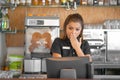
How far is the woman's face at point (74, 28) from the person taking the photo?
2541 mm

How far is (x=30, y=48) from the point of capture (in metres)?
4.25

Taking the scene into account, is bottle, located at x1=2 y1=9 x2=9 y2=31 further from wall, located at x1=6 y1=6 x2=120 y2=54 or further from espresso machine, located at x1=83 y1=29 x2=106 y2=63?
espresso machine, located at x1=83 y1=29 x2=106 y2=63

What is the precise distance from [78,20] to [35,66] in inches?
71.7

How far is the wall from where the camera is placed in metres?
4.74

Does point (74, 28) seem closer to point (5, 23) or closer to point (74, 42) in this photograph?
point (74, 42)

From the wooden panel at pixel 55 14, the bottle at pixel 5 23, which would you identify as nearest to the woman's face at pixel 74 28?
the bottle at pixel 5 23

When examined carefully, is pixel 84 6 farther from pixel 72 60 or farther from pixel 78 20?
pixel 72 60

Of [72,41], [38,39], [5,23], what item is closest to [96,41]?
[38,39]

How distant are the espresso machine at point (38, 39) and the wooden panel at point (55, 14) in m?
0.48

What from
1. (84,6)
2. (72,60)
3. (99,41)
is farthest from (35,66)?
(72,60)

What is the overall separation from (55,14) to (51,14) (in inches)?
2.8

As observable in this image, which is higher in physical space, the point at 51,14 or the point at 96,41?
the point at 51,14

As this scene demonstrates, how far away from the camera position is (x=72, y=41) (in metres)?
2.59

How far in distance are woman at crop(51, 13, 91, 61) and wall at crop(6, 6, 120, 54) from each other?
2.11m
